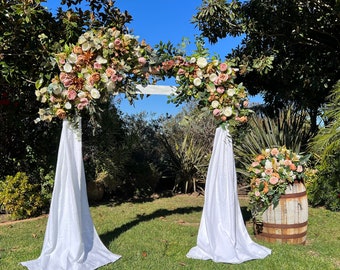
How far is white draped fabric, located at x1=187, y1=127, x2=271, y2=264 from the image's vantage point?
5.21 m

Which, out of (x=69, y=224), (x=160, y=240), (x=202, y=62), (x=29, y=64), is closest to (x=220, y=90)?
(x=202, y=62)

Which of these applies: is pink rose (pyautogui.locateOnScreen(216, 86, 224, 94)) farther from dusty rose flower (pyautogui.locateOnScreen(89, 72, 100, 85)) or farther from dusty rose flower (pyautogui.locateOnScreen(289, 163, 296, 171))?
dusty rose flower (pyautogui.locateOnScreen(89, 72, 100, 85))

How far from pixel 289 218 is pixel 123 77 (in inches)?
123

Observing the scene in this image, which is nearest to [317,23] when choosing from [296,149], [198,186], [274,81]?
[274,81]

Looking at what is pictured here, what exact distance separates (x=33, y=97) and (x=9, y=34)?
3.19 meters

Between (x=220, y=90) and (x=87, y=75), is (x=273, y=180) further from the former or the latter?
(x=87, y=75)

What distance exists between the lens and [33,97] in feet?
30.0

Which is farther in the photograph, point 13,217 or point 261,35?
point 261,35

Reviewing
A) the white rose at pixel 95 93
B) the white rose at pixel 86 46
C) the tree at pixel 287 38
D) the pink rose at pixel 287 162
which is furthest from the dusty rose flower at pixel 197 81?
the tree at pixel 287 38

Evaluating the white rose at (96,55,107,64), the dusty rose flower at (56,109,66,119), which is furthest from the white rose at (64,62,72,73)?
the dusty rose flower at (56,109,66,119)

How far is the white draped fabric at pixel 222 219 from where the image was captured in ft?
17.1

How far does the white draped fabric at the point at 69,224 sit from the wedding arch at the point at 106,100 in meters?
0.01

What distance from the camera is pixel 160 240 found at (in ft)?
19.9

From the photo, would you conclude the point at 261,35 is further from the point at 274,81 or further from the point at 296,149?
the point at 296,149
